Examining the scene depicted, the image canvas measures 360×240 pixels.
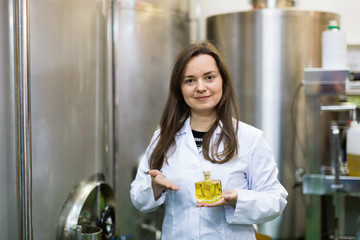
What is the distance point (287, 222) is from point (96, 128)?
1.35 m

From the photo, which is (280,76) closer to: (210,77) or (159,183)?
(210,77)

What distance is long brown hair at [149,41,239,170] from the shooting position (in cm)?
143

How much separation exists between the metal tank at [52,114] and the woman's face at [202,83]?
48 centimetres

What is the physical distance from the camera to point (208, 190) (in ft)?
4.27

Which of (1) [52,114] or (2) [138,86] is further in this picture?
(2) [138,86]

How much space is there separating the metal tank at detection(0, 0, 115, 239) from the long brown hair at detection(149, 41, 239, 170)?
370mm

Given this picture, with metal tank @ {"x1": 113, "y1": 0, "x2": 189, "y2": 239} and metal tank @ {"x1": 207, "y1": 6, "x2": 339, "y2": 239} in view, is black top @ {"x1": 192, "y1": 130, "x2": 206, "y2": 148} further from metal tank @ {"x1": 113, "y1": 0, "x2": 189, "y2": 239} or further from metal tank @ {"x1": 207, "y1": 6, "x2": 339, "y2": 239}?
metal tank @ {"x1": 207, "y1": 6, "x2": 339, "y2": 239}

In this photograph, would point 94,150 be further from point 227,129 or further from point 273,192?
point 273,192

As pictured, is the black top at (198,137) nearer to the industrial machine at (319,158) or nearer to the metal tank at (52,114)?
the metal tank at (52,114)

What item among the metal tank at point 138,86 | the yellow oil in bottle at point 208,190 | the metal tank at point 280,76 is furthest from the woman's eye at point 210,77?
the metal tank at point 280,76

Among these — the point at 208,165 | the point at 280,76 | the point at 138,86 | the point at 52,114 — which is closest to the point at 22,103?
the point at 52,114

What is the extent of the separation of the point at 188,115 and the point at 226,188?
0.30 meters

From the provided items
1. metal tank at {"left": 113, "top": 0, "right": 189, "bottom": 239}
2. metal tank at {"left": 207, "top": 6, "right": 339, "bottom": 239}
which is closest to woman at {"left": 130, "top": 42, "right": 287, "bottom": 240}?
metal tank at {"left": 113, "top": 0, "right": 189, "bottom": 239}

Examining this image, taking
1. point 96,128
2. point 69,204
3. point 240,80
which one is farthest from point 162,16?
point 69,204
